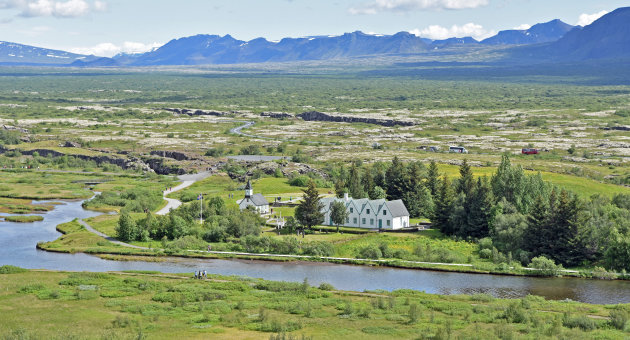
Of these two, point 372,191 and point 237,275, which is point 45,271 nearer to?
point 237,275

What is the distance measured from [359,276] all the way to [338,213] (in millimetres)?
18758

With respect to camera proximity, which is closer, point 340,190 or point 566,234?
point 566,234

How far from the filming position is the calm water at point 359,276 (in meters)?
65.9

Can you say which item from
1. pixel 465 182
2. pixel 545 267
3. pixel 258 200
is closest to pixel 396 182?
pixel 465 182

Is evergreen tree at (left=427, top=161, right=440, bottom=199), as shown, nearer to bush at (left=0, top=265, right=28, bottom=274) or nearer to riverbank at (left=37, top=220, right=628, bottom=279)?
riverbank at (left=37, top=220, right=628, bottom=279)

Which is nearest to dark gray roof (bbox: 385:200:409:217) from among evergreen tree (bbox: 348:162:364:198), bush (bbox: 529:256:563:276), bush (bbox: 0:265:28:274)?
evergreen tree (bbox: 348:162:364:198)

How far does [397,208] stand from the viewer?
9200cm

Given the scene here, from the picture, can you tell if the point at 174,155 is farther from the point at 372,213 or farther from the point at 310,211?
Result: the point at 372,213

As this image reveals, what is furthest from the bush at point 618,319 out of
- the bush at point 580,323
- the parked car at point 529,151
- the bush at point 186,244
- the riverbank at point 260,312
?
the parked car at point 529,151

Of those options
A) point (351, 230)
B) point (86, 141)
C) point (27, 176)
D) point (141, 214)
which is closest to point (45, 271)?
point (141, 214)

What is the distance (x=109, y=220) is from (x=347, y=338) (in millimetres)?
58400

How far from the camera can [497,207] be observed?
87125mm

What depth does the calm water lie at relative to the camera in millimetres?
65938

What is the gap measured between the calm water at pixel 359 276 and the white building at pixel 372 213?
15.3m
